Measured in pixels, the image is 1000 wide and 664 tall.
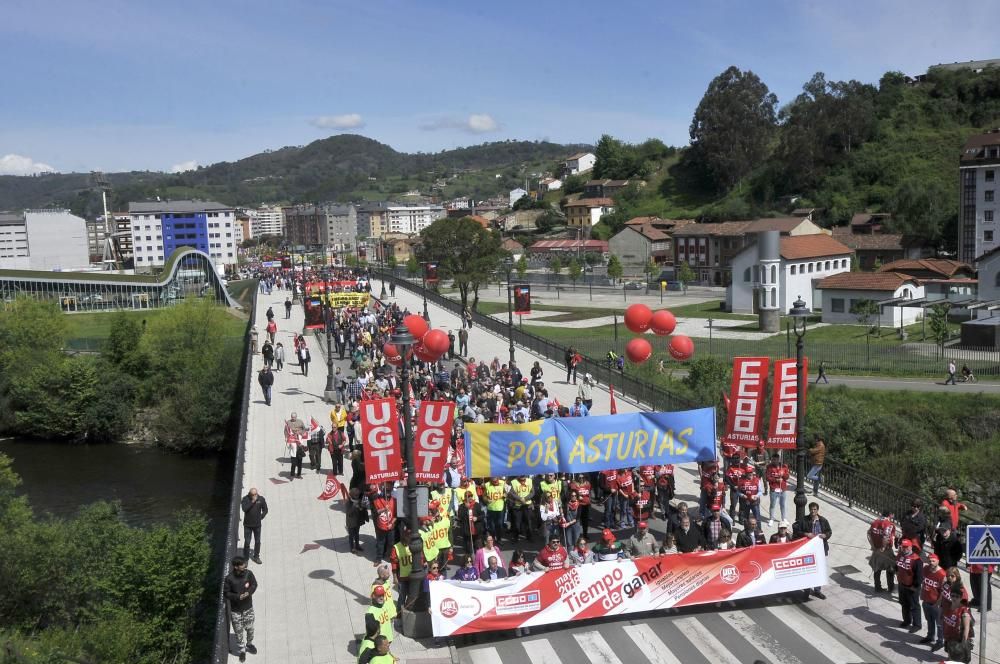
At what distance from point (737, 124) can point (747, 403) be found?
127987 mm

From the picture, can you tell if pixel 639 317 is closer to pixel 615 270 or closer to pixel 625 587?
pixel 625 587

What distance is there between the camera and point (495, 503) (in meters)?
16.2

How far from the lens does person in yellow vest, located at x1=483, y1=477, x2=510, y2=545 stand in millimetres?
16094

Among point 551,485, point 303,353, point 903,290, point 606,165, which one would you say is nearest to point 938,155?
point 903,290

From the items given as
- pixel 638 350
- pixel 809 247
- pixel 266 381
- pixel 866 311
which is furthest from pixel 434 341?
pixel 809 247

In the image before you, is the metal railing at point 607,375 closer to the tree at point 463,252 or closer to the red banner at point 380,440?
the tree at point 463,252

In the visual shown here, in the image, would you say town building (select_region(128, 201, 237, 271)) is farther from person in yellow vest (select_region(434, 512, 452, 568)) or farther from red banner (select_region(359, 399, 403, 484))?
person in yellow vest (select_region(434, 512, 452, 568))

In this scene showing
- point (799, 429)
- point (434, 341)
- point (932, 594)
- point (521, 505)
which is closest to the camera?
point (932, 594)

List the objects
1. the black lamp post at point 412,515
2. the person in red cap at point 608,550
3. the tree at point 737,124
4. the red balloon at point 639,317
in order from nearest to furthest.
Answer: the black lamp post at point 412,515, the person in red cap at point 608,550, the red balloon at point 639,317, the tree at point 737,124

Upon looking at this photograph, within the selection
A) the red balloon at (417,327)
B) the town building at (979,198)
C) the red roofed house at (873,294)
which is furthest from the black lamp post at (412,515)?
the town building at (979,198)

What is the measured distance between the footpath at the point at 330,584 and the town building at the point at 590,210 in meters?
129

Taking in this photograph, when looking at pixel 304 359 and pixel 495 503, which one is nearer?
pixel 495 503

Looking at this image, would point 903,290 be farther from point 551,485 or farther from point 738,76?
point 738,76

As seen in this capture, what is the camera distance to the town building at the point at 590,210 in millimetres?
150125
